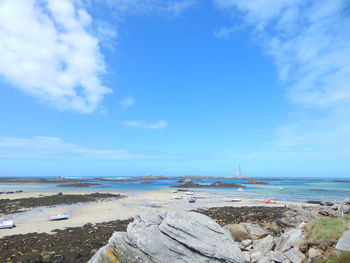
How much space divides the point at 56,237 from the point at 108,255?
11.6m

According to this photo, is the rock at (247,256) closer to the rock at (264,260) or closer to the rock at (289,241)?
the rock at (264,260)

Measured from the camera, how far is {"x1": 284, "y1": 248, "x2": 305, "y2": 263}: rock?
380 inches

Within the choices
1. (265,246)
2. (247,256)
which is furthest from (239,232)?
(247,256)

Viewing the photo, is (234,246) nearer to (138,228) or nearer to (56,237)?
(138,228)

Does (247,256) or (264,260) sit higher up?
(264,260)

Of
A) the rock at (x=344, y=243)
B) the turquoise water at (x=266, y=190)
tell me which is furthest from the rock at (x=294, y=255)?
the turquoise water at (x=266, y=190)

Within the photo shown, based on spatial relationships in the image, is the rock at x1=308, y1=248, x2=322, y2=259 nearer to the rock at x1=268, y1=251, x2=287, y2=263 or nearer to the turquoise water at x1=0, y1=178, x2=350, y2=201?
the rock at x1=268, y1=251, x2=287, y2=263

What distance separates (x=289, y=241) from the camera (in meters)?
11.4

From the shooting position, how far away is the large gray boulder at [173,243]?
940 centimetres

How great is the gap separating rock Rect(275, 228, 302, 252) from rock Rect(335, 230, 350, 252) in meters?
2.15

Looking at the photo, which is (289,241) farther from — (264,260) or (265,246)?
(264,260)

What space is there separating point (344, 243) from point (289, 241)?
2846 millimetres

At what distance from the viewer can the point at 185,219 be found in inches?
404

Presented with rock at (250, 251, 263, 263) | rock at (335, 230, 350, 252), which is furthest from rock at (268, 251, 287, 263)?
rock at (335, 230, 350, 252)
